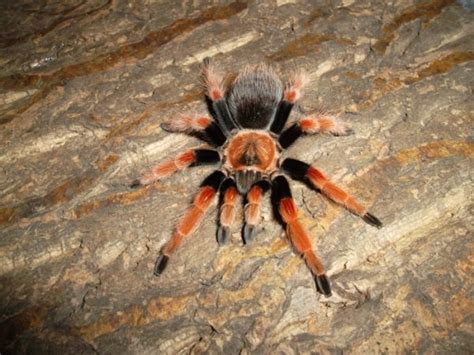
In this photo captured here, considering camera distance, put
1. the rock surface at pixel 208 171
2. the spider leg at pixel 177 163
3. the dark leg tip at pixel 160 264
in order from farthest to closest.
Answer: the spider leg at pixel 177 163
the dark leg tip at pixel 160 264
the rock surface at pixel 208 171

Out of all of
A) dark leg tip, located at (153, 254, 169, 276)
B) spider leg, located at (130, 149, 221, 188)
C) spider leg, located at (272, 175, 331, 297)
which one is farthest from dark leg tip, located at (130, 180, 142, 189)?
spider leg, located at (272, 175, 331, 297)

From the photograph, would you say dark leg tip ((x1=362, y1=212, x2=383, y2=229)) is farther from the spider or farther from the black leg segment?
the black leg segment

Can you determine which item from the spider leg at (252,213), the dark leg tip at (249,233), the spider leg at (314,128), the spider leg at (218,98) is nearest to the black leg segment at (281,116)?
the spider leg at (314,128)

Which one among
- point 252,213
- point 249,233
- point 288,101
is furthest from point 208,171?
point 288,101

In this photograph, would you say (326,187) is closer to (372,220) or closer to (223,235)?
(372,220)

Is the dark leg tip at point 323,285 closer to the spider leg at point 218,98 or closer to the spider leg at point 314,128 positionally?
the spider leg at point 314,128
